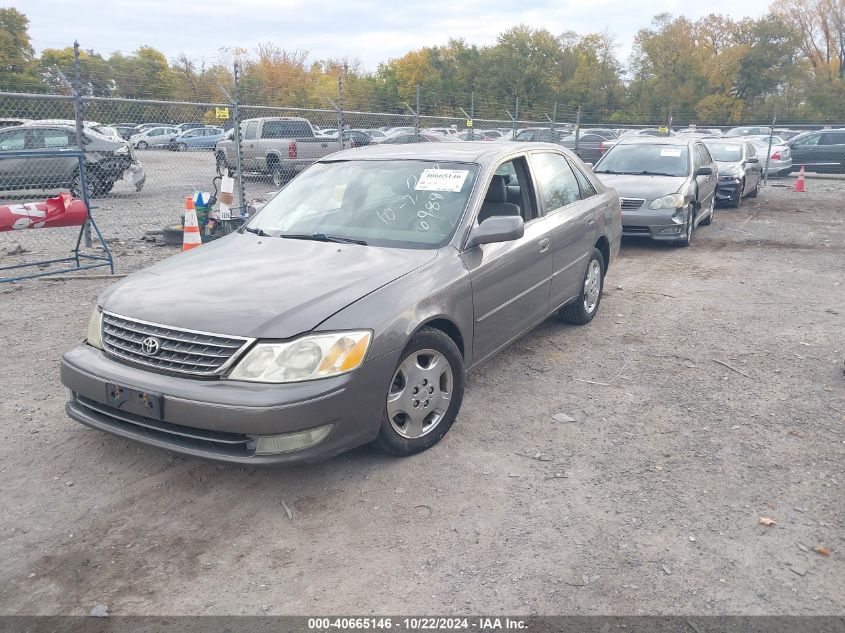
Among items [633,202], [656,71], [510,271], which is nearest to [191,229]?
[510,271]

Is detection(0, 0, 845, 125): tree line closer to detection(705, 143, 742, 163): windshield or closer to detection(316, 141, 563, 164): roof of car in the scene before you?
detection(705, 143, 742, 163): windshield

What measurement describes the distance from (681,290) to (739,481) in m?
4.48

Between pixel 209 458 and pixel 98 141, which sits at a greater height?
pixel 98 141

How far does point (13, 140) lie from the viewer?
47.9 feet

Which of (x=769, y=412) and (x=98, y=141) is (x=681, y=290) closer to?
(x=769, y=412)

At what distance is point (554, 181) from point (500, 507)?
122 inches

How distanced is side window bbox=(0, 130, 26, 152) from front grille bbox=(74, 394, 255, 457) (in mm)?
13599

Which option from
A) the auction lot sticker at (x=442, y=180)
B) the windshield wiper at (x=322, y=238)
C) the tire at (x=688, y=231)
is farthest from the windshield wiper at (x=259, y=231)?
the tire at (x=688, y=231)

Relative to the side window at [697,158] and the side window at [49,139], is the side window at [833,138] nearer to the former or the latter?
the side window at [697,158]

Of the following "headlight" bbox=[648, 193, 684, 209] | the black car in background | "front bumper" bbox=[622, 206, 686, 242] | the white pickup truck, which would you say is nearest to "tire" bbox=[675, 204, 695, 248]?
"front bumper" bbox=[622, 206, 686, 242]

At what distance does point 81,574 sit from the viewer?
2.88 meters

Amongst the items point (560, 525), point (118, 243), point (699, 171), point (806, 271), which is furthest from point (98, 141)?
point (560, 525)

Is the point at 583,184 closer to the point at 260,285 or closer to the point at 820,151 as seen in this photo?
the point at 260,285

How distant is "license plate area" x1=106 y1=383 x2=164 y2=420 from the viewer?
3.23 m
